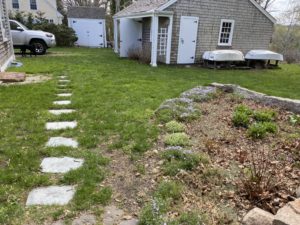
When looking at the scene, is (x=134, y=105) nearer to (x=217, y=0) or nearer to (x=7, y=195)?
(x=7, y=195)

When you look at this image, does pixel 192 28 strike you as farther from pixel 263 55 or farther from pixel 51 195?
pixel 51 195

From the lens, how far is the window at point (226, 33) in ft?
44.9

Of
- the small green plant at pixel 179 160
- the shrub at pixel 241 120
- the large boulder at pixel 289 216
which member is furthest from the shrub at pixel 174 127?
the large boulder at pixel 289 216

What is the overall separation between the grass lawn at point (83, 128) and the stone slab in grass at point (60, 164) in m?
0.11

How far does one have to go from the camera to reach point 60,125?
4.64 metres

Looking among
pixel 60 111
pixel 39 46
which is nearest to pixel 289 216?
pixel 60 111

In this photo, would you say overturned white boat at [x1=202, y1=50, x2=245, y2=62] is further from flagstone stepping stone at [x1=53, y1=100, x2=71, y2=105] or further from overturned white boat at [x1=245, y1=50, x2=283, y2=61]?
flagstone stepping stone at [x1=53, y1=100, x2=71, y2=105]

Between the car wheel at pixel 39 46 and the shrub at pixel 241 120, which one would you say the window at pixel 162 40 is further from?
the shrub at pixel 241 120

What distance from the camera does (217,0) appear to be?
511 inches

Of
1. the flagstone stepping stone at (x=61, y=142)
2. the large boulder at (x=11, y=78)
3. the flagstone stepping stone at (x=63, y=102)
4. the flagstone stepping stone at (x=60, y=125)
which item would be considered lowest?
the flagstone stepping stone at (x=61, y=142)

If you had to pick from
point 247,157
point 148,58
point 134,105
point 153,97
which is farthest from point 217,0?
point 247,157

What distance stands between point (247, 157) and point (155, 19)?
30.4ft

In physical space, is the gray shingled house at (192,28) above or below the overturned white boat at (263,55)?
above

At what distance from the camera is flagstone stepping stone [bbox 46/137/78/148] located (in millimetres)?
3870
